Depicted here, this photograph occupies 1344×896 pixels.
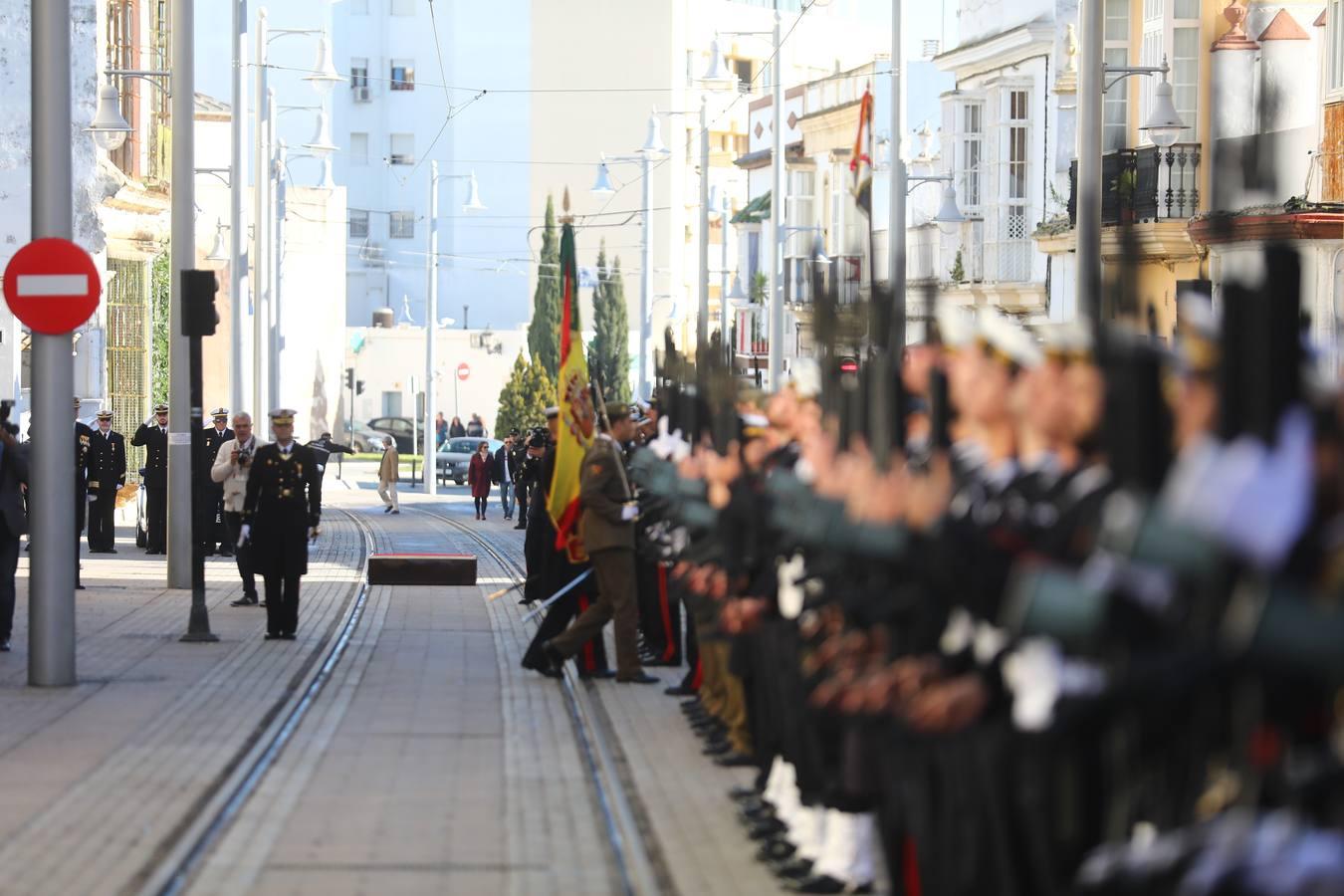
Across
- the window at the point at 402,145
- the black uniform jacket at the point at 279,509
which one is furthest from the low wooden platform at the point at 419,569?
the window at the point at 402,145

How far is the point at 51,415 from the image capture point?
1512cm

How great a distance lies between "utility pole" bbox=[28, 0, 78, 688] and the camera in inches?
590

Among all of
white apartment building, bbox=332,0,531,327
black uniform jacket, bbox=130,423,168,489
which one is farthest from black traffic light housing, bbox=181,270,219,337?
white apartment building, bbox=332,0,531,327

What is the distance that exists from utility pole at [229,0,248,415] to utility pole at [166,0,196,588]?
26.6ft

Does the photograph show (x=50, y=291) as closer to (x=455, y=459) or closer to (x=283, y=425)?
(x=283, y=425)

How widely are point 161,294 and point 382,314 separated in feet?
136

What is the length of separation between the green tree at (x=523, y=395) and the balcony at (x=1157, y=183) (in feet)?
129

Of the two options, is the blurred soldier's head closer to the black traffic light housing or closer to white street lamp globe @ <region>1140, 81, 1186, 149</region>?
the black traffic light housing

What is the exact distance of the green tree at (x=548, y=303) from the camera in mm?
82688

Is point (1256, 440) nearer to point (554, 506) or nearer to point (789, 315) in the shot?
point (554, 506)

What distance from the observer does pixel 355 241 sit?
317ft

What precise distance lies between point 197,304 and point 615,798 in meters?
9.21

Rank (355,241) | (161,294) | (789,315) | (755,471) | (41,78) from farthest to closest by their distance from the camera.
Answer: (355,241) → (789,315) → (161,294) → (41,78) → (755,471)

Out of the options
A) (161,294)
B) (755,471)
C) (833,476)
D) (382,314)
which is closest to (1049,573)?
(833,476)
